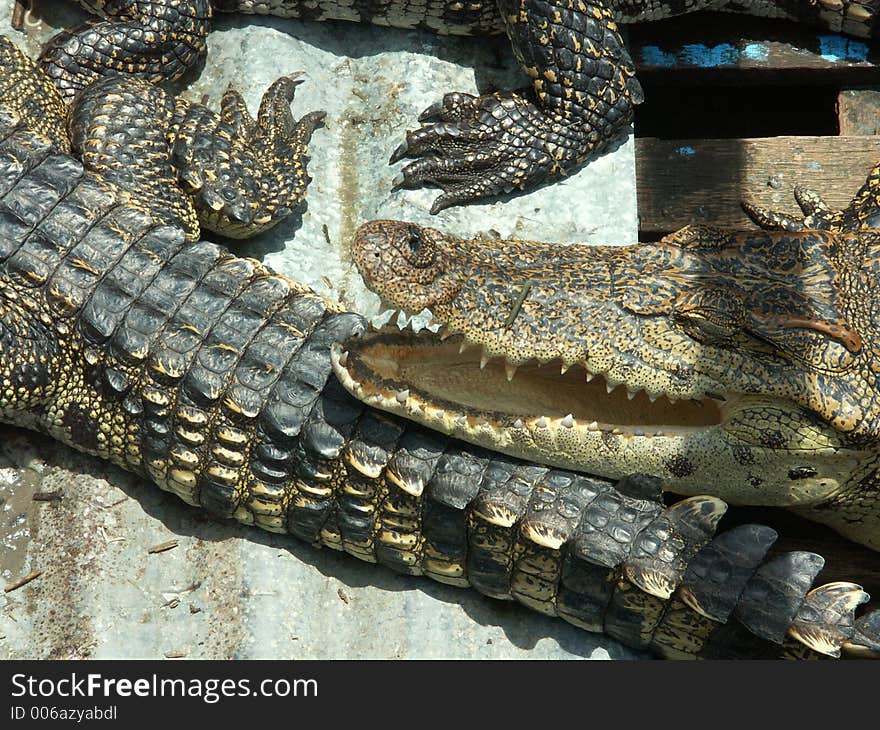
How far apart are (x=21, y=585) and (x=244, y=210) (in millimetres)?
1168

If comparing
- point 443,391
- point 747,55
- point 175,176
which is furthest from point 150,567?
point 747,55

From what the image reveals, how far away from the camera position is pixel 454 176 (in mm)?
3459

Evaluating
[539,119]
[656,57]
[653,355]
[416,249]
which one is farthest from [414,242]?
[656,57]

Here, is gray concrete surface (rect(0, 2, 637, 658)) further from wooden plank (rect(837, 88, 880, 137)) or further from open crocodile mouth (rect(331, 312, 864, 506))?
wooden plank (rect(837, 88, 880, 137))

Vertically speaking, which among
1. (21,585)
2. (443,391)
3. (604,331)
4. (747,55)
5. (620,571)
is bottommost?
(21,585)

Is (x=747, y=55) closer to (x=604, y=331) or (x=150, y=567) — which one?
(x=604, y=331)

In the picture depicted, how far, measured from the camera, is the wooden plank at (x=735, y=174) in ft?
11.8

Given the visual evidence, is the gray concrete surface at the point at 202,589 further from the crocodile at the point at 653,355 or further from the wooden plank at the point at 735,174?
the crocodile at the point at 653,355

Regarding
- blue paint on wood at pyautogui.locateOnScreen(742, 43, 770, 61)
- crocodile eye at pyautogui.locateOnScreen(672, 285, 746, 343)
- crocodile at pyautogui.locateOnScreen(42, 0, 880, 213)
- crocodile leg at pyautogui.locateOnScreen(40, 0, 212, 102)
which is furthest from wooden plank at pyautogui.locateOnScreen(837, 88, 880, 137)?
crocodile leg at pyautogui.locateOnScreen(40, 0, 212, 102)

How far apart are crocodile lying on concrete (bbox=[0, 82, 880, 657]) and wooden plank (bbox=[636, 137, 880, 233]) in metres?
1.20

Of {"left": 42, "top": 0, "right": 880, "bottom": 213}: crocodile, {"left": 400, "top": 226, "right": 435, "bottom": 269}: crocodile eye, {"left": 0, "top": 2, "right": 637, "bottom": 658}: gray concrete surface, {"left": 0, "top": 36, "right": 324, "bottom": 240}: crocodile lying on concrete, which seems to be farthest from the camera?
{"left": 42, "top": 0, "right": 880, "bottom": 213}: crocodile

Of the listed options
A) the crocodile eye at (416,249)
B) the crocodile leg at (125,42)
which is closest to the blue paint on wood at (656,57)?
the crocodile leg at (125,42)

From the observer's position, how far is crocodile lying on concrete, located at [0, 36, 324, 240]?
3.20 metres

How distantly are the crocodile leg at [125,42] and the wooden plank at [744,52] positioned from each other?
145 cm
